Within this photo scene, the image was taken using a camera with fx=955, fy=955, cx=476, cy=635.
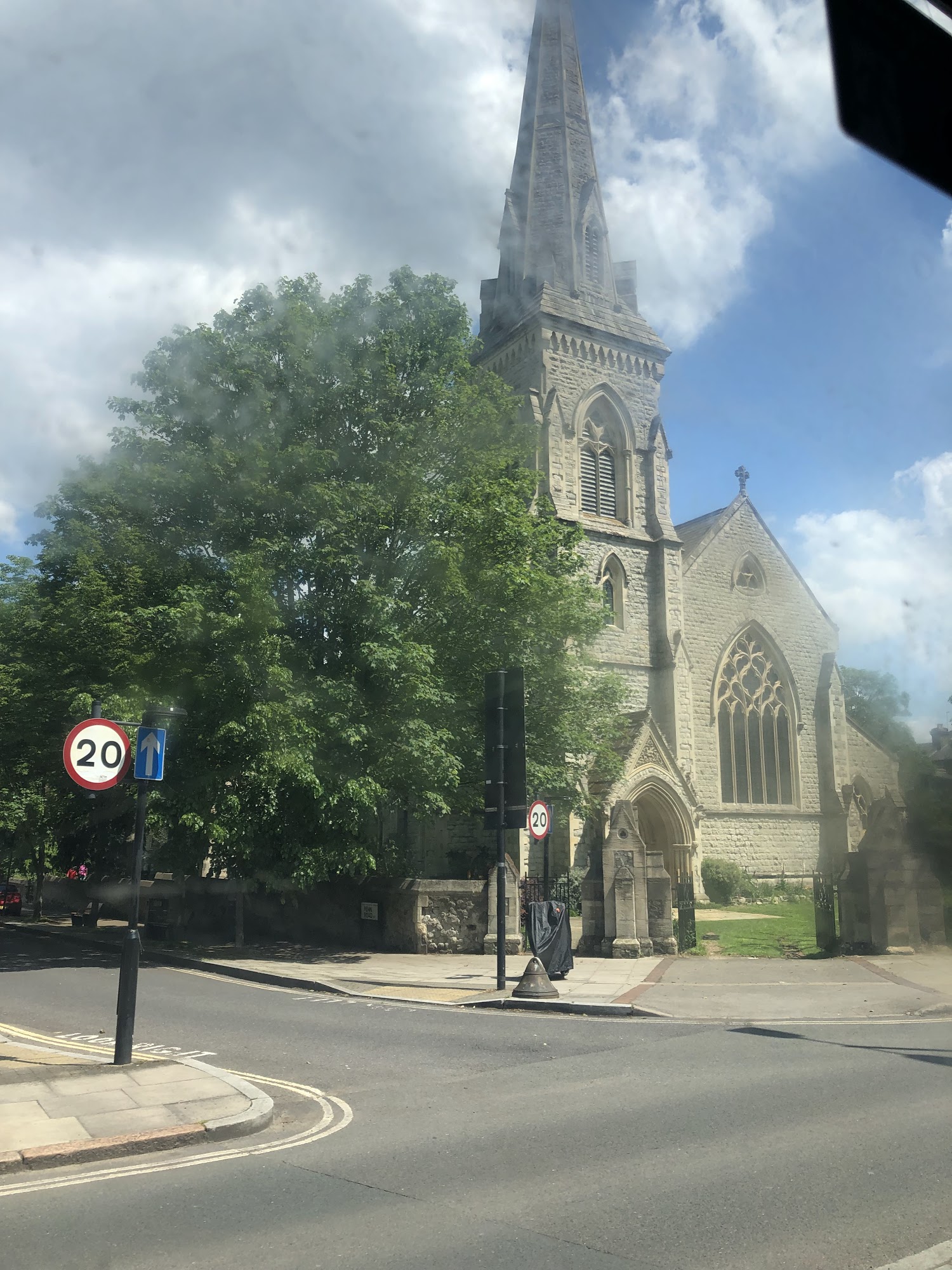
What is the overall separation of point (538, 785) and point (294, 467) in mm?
7968

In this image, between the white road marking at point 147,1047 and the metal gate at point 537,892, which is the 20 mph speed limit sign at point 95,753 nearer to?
the white road marking at point 147,1047

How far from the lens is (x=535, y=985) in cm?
1258

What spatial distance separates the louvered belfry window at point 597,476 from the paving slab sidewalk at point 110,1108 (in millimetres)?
26456

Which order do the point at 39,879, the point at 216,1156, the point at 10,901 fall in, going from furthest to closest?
the point at 10,901 → the point at 39,879 → the point at 216,1156

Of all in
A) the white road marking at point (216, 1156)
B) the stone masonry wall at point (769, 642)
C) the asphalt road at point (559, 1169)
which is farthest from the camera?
the stone masonry wall at point (769, 642)

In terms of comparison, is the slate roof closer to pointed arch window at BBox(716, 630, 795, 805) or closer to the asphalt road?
pointed arch window at BBox(716, 630, 795, 805)

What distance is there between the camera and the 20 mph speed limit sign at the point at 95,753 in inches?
314

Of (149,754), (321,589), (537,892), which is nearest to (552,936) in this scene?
(537,892)

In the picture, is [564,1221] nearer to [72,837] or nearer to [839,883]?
[839,883]

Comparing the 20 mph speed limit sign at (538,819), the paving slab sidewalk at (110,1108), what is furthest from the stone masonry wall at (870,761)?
the paving slab sidewalk at (110,1108)

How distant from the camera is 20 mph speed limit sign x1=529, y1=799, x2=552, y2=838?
1562 cm

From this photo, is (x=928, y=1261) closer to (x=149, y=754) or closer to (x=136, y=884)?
(x=136, y=884)

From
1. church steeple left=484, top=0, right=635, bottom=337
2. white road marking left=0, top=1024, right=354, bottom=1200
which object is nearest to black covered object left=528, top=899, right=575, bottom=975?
white road marking left=0, top=1024, right=354, bottom=1200

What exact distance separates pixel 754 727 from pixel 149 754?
27331 mm
